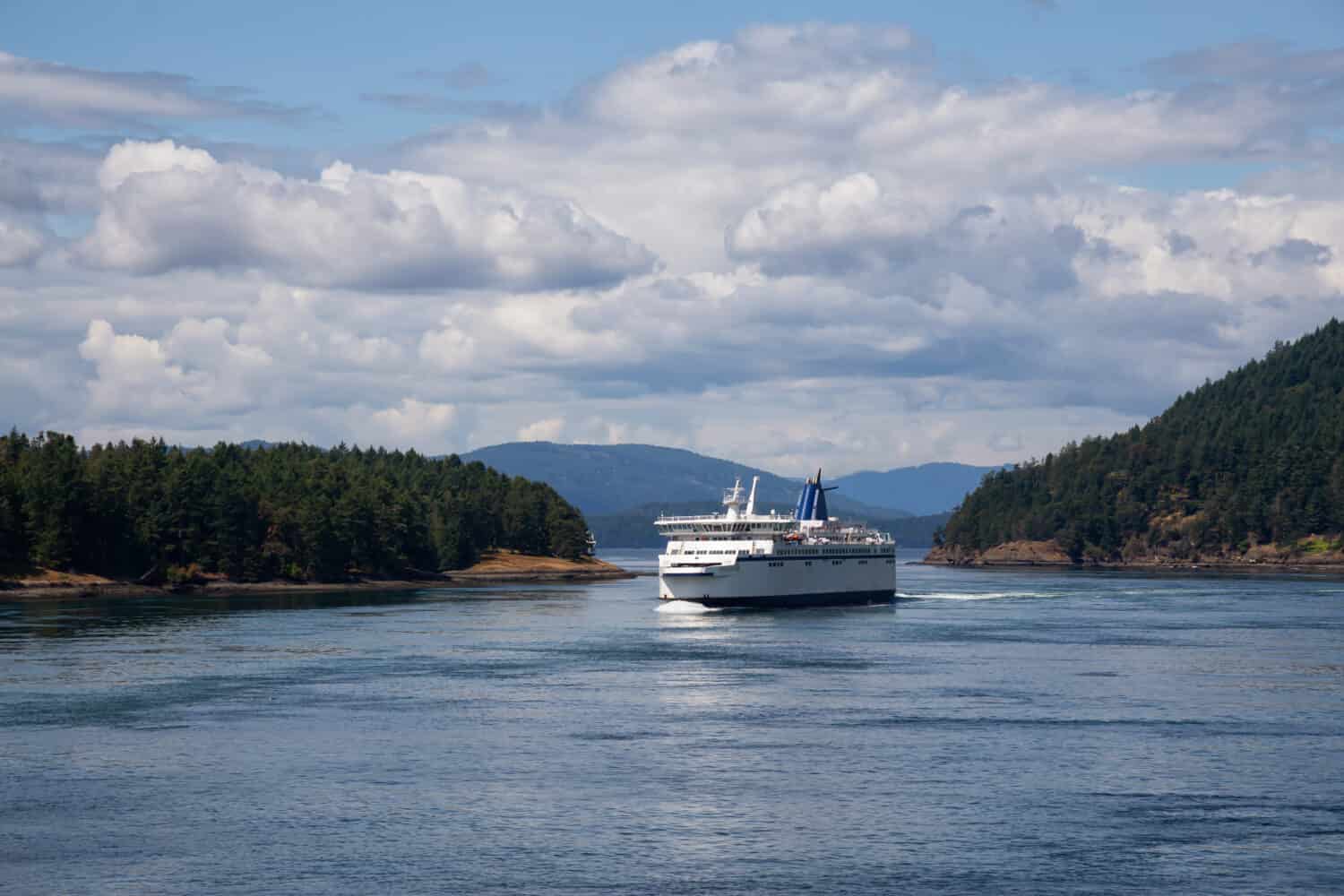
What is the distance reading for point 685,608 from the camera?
157 meters

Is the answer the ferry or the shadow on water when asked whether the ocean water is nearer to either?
the shadow on water

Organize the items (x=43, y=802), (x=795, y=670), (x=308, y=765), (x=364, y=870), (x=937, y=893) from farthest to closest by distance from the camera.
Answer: (x=795, y=670), (x=308, y=765), (x=43, y=802), (x=364, y=870), (x=937, y=893)

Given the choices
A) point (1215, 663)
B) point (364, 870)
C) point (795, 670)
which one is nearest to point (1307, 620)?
point (1215, 663)

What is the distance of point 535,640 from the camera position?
12300cm

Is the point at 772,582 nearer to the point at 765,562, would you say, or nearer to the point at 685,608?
the point at 765,562

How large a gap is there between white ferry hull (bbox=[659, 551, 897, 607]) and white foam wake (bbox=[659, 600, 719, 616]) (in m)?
0.41

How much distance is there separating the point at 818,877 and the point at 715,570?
11166cm

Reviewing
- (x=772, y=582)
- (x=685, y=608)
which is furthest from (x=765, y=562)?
(x=685, y=608)

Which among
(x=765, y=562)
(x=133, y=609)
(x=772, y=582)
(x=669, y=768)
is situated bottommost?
(x=669, y=768)

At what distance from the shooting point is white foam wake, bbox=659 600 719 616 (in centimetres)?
15676

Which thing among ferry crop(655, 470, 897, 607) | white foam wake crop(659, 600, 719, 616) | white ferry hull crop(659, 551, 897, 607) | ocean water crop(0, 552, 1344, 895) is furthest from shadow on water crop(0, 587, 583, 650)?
white ferry hull crop(659, 551, 897, 607)

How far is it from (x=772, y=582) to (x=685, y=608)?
10329mm

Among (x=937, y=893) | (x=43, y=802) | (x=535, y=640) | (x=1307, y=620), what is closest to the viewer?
(x=937, y=893)

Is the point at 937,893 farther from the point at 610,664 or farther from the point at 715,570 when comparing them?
the point at 715,570
